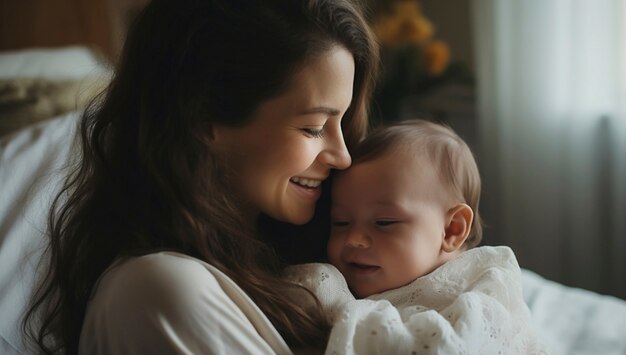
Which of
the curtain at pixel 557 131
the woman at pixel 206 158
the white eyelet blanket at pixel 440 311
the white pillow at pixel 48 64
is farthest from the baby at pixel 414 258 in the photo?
the curtain at pixel 557 131

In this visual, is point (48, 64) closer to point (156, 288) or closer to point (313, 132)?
point (313, 132)

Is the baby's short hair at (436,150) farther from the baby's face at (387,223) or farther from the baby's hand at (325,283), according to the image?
the baby's hand at (325,283)

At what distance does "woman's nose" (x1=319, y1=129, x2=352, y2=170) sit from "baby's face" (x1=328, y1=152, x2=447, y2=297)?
6 cm

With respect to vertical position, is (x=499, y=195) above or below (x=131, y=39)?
below

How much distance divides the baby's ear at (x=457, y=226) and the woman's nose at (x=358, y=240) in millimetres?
174

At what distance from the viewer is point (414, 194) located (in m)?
1.21

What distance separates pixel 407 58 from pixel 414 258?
195 centimetres

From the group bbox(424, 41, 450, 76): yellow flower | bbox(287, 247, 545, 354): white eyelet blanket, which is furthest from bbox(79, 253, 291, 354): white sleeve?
bbox(424, 41, 450, 76): yellow flower

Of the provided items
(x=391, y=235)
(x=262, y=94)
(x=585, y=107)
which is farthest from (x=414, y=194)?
(x=585, y=107)

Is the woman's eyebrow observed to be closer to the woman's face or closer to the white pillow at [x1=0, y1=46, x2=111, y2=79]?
the woman's face

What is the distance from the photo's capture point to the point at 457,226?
4.14 feet

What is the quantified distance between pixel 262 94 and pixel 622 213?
199 cm

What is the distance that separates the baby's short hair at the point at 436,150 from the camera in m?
1.26

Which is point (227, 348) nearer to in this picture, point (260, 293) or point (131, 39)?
point (260, 293)
